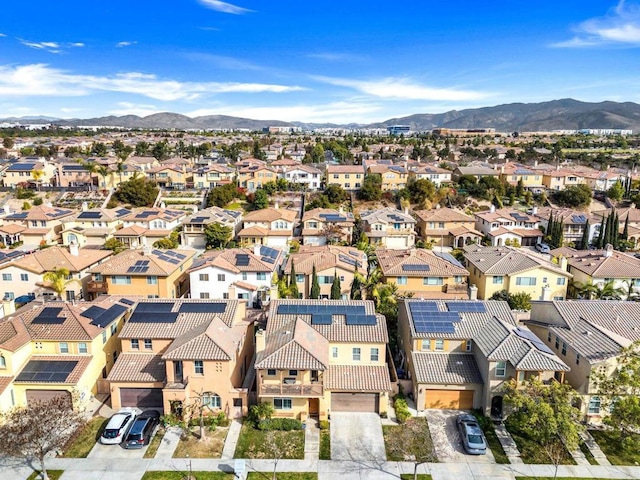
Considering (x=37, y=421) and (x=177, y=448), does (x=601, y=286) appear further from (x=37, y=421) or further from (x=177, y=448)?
(x=37, y=421)

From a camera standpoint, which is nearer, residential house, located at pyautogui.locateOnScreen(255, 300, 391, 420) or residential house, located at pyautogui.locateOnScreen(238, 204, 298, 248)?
residential house, located at pyautogui.locateOnScreen(255, 300, 391, 420)

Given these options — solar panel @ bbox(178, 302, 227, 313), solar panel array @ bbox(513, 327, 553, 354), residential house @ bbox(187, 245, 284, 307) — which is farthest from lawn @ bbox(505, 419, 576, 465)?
residential house @ bbox(187, 245, 284, 307)

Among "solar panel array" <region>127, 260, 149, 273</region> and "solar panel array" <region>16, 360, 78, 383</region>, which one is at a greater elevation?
"solar panel array" <region>127, 260, 149, 273</region>

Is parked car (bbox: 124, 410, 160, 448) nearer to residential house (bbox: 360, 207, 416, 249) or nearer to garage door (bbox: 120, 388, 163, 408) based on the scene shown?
garage door (bbox: 120, 388, 163, 408)

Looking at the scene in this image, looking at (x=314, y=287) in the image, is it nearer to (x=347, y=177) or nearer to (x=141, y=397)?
(x=141, y=397)

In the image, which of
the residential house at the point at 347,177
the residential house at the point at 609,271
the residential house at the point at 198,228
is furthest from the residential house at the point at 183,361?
the residential house at the point at 347,177
